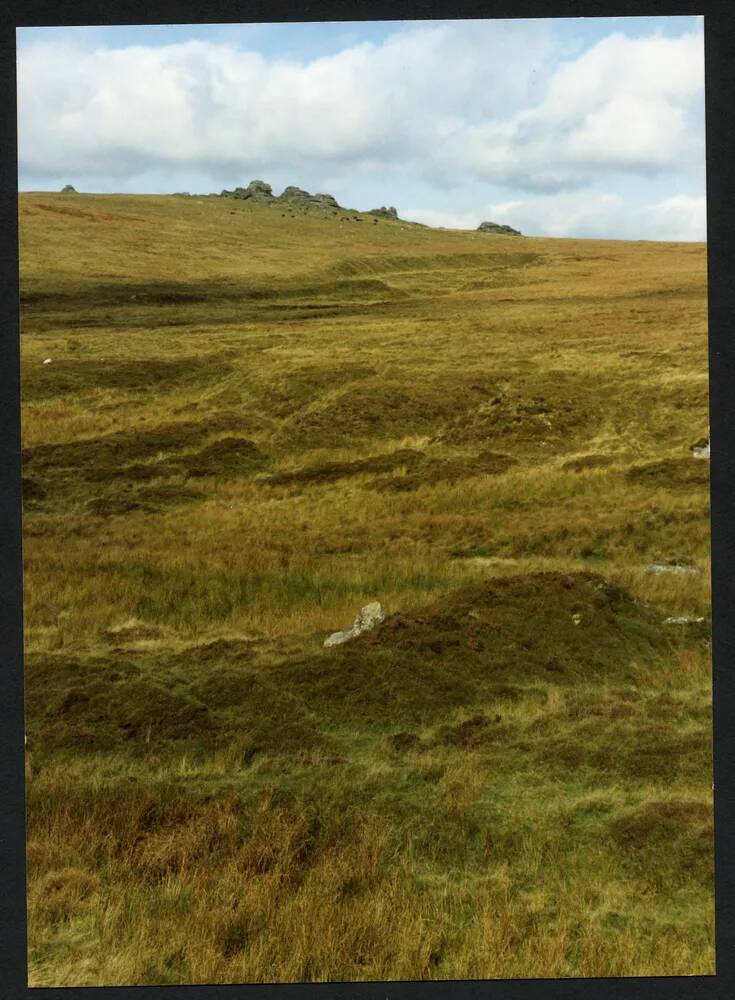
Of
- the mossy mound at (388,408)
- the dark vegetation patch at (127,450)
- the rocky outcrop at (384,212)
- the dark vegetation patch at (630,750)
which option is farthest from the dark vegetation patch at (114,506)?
the rocky outcrop at (384,212)

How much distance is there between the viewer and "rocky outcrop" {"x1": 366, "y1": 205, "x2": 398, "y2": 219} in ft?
349

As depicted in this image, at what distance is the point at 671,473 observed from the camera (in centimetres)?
1923

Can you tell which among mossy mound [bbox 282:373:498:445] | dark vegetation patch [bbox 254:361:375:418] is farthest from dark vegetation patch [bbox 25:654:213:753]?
dark vegetation patch [bbox 254:361:375:418]

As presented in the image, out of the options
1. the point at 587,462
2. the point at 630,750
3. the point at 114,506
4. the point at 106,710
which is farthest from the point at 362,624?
the point at 587,462

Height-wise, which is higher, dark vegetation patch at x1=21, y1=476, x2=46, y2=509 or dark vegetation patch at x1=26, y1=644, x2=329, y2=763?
dark vegetation patch at x1=21, y1=476, x2=46, y2=509

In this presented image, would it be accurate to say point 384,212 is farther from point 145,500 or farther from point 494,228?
point 145,500

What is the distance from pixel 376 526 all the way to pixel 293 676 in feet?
23.6

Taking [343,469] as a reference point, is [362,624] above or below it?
below

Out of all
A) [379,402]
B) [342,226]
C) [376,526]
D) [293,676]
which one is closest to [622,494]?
[376,526]

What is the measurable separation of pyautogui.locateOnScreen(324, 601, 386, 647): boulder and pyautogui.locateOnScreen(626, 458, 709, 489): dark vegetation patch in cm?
979

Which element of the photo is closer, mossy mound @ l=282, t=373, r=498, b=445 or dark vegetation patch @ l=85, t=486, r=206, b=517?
dark vegetation patch @ l=85, t=486, r=206, b=517

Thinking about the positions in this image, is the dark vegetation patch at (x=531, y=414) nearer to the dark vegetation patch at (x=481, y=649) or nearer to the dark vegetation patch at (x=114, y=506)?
the dark vegetation patch at (x=114, y=506)

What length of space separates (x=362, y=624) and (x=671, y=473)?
10863mm

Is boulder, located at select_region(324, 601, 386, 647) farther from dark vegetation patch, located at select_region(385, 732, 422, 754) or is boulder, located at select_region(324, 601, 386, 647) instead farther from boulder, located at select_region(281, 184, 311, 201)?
boulder, located at select_region(281, 184, 311, 201)
